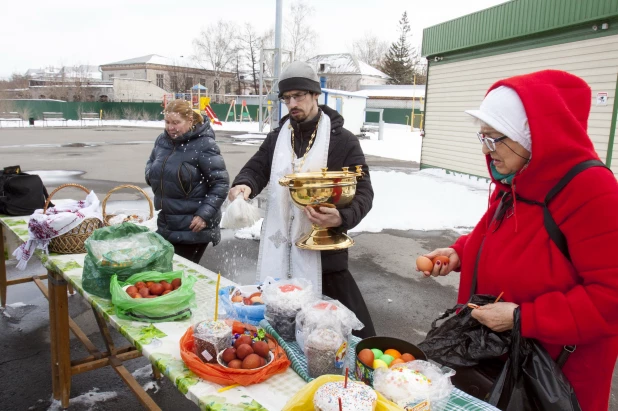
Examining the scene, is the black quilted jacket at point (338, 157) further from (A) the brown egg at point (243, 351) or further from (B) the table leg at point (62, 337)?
(B) the table leg at point (62, 337)

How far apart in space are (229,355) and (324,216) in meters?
0.89

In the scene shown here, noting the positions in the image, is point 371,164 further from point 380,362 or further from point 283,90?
point 380,362

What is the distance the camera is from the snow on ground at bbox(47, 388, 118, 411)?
309 centimetres

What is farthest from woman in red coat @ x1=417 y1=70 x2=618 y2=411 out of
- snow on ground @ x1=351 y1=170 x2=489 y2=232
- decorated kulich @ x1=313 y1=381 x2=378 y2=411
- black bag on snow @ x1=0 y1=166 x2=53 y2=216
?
snow on ground @ x1=351 y1=170 x2=489 y2=232

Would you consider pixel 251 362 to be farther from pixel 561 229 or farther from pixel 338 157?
pixel 338 157

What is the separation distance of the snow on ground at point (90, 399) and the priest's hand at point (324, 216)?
204 centimetres

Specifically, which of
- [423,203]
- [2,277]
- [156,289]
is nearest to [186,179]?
[156,289]

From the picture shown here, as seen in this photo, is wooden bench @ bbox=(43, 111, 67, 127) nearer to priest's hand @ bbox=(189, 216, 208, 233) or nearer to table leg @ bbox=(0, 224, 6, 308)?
table leg @ bbox=(0, 224, 6, 308)

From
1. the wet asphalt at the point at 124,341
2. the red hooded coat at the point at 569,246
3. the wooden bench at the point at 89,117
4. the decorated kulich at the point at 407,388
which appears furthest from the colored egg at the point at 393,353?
the wooden bench at the point at 89,117

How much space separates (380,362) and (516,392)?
1.61 ft

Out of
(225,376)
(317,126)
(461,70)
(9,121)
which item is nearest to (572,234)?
(225,376)

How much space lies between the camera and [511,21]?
33.2 feet

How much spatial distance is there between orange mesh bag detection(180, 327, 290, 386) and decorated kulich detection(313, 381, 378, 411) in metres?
0.38

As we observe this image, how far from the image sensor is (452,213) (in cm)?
868
